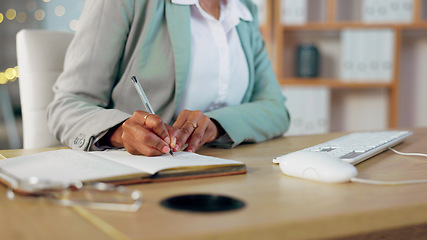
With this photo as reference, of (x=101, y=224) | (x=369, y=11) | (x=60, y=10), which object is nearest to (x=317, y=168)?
(x=101, y=224)

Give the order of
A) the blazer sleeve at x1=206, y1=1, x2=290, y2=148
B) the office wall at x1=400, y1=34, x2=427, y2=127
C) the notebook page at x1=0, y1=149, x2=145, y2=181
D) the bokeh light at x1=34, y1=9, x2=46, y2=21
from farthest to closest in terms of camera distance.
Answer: the bokeh light at x1=34, y1=9, x2=46, y2=21 → the office wall at x1=400, y1=34, x2=427, y2=127 → the blazer sleeve at x1=206, y1=1, x2=290, y2=148 → the notebook page at x1=0, y1=149, x2=145, y2=181

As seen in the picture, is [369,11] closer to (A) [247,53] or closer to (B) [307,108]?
(B) [307,108]

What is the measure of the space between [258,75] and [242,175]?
2.76 feet

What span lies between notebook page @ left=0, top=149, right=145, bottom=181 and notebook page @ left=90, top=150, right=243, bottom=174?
0.11 ft

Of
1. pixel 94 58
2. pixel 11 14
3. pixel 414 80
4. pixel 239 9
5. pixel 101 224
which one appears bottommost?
pixel 414 80

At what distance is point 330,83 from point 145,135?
2.91m

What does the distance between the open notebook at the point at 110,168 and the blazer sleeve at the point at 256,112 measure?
0.32 m

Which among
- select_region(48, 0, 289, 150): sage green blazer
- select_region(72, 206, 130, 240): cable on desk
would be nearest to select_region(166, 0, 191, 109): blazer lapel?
select_region(48, 0, 289, 150): sage green blazer

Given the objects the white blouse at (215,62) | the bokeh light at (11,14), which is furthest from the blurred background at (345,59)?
the bokeh light at (11,14)

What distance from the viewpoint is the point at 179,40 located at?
1200 mm

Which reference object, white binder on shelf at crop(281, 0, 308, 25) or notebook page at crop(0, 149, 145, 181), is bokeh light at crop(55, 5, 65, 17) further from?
notebook page at crop(0, 149, 145, 181)

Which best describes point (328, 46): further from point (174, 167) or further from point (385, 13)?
point (174, 167)

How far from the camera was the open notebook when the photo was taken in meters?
0.62

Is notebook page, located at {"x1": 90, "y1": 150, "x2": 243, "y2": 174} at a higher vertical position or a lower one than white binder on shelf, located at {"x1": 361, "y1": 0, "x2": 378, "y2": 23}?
lower
